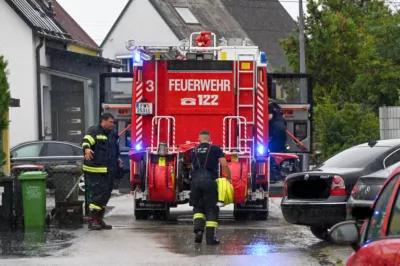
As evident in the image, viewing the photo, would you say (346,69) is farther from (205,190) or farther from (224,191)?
(205,190)

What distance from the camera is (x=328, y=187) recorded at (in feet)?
45.6

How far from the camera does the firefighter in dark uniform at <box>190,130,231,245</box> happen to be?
549 inches

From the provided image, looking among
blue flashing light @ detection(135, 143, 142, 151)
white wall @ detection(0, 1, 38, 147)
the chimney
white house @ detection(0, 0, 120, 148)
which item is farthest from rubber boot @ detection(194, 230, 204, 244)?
the chimney

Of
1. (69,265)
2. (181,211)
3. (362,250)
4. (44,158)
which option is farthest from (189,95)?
(362,250)

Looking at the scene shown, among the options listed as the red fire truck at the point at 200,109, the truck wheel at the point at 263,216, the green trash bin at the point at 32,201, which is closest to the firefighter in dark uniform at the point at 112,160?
the red fire truck at the point at 200,109

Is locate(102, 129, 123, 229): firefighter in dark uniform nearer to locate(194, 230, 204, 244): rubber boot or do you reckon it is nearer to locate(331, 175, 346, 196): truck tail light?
locate(194, 230, 204, 244): rubber boot

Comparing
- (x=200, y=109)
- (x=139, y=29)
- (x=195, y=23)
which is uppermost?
(x=195, y=23)

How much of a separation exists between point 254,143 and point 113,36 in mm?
34572

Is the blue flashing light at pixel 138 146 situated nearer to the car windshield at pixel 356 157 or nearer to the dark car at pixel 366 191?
the car windshield at pixel 356 157

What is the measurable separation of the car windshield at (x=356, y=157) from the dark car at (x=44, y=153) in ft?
37.1

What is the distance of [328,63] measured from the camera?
1448 inches

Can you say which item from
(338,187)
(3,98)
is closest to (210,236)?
(338,187)

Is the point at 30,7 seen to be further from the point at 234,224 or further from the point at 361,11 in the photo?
the point at 234,224

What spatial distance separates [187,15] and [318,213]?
137ft
